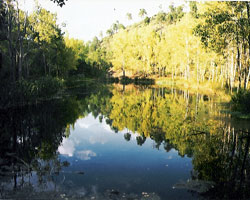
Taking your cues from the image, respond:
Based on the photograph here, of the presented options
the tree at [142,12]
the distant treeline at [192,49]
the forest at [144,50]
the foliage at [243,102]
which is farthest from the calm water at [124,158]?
the tree at [142,12]

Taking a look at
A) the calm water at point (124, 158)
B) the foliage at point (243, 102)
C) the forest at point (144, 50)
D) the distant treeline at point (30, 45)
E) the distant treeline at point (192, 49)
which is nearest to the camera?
the calm water at point (124, 158)

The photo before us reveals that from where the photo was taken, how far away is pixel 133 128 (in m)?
17.4

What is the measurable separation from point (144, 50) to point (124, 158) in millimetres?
76613

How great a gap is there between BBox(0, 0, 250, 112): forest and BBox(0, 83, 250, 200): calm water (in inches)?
251

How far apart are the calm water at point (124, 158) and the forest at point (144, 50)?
20.9ft

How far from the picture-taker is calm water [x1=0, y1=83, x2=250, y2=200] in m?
7.65

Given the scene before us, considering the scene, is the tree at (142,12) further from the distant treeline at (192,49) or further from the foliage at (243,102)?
the foliage at (243,102)

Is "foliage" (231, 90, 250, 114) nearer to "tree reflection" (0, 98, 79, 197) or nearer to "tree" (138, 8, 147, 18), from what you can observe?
"tree reflection" (0, 98, 79, 197)

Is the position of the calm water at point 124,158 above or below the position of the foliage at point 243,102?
below

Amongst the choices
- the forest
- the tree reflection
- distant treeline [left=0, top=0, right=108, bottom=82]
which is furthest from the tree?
the tree reflection

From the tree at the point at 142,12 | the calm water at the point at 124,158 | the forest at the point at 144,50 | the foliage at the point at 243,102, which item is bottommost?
the calm water at the point at 124,158

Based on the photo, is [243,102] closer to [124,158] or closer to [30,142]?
[124,158]

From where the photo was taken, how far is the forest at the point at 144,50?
23.2m

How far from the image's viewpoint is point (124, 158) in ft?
38.1
